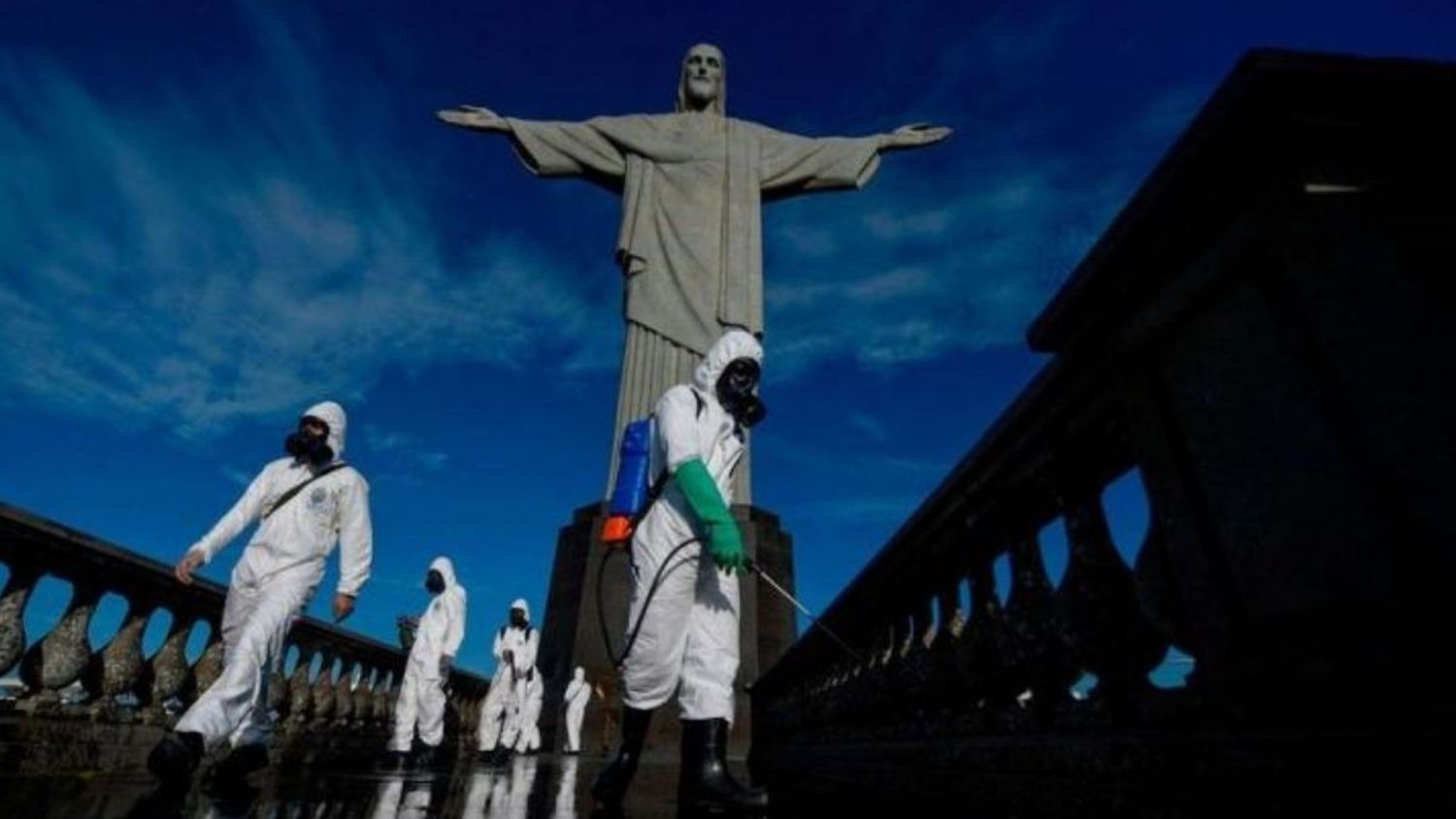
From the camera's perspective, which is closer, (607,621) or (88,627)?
(88,627)

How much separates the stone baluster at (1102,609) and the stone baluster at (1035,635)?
9cm

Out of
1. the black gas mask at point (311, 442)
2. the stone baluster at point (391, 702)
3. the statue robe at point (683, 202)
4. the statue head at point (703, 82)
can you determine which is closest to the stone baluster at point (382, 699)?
the stone baluster at point (391, 702)

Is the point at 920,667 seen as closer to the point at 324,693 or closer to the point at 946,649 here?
the point at 946,649

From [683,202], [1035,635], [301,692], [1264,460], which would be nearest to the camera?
[1264,460]

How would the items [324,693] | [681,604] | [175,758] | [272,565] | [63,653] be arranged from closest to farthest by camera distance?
[175,758] < [681,604] < [272,565] < [63,653] < [324,693]

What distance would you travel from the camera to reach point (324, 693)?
8953 millimetres

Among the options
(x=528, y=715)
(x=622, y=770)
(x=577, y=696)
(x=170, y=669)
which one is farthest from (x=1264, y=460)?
(x=528, y=715)

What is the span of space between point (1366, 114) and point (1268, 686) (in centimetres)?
91

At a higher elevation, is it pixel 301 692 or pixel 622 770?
pixel 301 692

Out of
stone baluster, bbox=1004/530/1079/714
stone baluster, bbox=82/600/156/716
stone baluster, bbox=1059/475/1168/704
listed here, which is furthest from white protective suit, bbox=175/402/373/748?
stone baluster, bbox=1059/475/1168/704

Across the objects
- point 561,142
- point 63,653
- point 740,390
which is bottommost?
point 63,653

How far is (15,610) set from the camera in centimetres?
423

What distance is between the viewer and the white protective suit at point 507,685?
38.1 feet

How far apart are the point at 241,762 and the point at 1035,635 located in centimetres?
385
